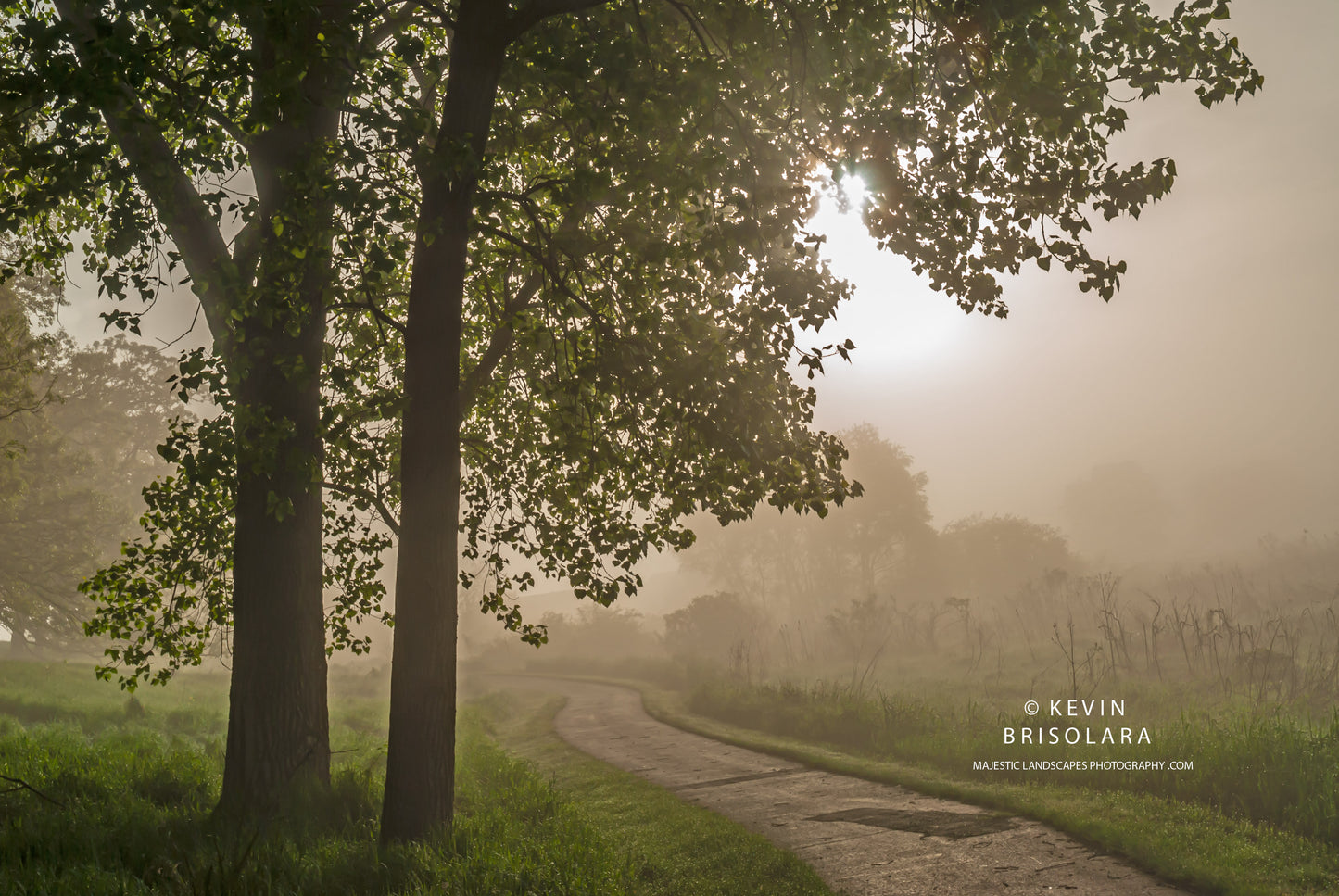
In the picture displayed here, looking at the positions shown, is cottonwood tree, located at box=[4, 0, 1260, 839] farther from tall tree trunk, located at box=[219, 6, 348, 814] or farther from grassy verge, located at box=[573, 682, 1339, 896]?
grassy verge, located at box=[573, 682, 1339, 896]

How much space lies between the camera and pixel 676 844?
8586 mm

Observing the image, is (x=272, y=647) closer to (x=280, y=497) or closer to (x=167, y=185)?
(x=280, y=497)

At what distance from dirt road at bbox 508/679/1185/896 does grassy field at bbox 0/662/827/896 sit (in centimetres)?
68

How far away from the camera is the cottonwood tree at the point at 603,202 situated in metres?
6.59

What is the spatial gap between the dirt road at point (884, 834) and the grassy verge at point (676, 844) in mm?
389

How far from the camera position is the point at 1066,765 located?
11.1m

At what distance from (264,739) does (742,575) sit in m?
65.6

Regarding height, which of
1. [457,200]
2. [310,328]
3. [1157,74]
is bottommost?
[310,328]

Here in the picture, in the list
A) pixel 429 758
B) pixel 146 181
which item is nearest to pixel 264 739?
pixel 429 758

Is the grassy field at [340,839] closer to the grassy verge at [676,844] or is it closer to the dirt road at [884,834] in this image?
the grassy verge at [676,844]

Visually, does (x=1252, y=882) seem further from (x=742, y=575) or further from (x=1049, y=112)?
(x=742, y=575)

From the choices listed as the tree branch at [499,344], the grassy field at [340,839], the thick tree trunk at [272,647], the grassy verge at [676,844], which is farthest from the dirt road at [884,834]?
the tree branch at [499,344]

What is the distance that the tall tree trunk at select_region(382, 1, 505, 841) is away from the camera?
676 cm

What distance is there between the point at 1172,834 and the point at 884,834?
2895 millimetres
